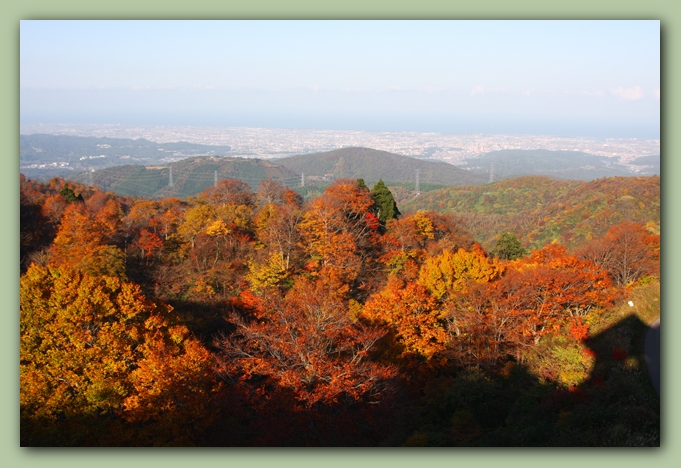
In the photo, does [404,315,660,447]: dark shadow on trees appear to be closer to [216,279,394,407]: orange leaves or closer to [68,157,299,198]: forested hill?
[216,279,394,407]: orange leaves

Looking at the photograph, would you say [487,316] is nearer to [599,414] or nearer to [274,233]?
[599,414]

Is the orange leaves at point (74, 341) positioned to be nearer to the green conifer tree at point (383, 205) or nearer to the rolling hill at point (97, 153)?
the rolling hill at point (97, 153)

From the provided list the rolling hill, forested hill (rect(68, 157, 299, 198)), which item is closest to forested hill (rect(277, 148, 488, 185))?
forested hill (rect(68, 157, 299, 198))

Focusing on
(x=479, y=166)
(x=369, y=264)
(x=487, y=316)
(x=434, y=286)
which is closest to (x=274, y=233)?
(x=369, y=264)

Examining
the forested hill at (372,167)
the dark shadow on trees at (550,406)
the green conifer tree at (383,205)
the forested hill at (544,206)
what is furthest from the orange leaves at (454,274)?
the forested hill at (372,167)

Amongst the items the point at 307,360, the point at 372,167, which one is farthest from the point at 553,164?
the point at 372,167
